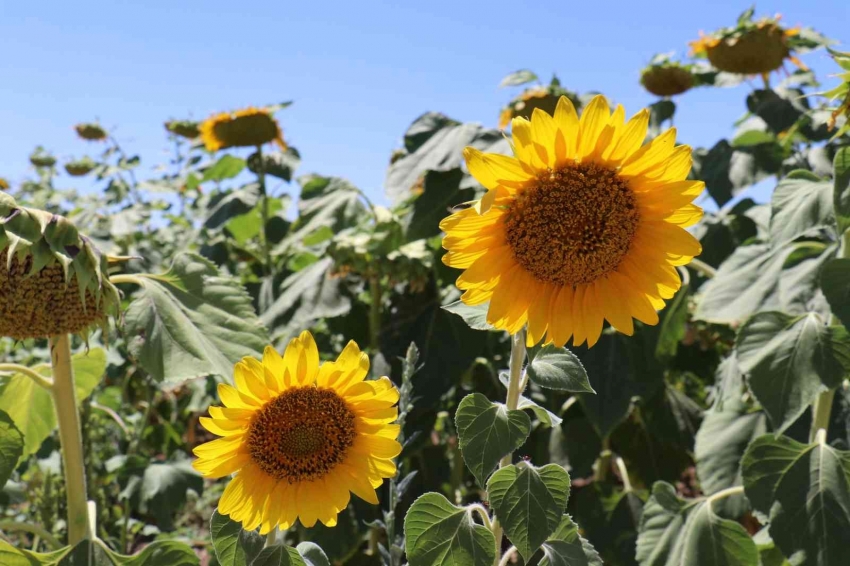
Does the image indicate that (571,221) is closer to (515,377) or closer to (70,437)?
(515,377)

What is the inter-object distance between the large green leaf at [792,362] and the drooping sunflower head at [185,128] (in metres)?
3.55

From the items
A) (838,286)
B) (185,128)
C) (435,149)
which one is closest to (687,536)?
(838,286)

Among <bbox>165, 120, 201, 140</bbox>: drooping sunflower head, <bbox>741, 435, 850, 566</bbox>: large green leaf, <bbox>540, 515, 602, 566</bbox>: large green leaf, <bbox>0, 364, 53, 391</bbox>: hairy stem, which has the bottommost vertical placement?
<bbox>165, 120, 201, 140</bbox>: drooping sunflower head

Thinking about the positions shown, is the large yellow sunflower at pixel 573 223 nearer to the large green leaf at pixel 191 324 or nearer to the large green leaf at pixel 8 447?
the large green leaf at pixel 191 324

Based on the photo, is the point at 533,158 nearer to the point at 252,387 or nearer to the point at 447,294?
the point at 252,387

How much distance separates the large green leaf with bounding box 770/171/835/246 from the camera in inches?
60.8

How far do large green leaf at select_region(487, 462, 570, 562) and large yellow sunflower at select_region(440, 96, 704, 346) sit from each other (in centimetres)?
15

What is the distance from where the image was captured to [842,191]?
1.40m

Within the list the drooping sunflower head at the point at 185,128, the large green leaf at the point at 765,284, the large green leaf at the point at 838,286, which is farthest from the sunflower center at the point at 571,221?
the drooping sunflower head at the point at 185,128

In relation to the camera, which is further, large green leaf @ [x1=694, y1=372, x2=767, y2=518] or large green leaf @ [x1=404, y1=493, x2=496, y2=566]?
large green leaf @ [x1=694, y1=372, x2=767, y2=518]

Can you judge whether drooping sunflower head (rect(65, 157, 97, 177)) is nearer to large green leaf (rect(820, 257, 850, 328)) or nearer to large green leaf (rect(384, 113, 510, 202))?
large green leaf (rect(384, 113, 510, 202))

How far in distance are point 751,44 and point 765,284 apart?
143cm

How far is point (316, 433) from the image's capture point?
1031 millimetres

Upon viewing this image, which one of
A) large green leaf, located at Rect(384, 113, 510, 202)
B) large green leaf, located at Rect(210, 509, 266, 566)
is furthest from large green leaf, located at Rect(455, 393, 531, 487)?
large green leaf, located at Rect(384, 113, 510, 202)
